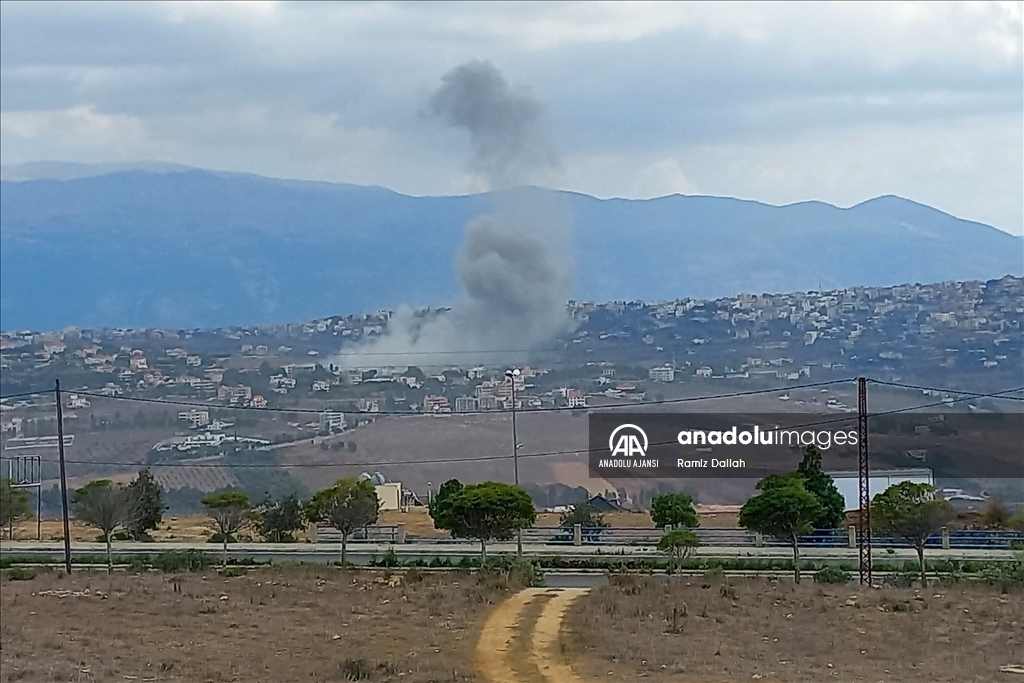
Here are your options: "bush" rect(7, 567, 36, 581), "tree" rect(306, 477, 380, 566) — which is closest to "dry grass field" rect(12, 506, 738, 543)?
"tree" rect(306, 477, 380, 566)

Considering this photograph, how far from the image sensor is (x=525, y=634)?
66.0ft

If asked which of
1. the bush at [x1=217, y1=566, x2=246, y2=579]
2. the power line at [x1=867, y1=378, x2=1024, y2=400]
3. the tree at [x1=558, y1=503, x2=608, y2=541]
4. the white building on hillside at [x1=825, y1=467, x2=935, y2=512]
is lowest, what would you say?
the tree at [x1=558, y1=503, x2=608, y2=541]

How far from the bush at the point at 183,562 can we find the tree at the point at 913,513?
56.7 feet

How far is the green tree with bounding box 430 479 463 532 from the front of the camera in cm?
3472

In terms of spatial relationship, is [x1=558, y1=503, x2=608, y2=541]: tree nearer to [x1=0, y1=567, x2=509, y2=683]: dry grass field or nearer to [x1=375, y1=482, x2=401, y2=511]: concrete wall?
[x1=375, y1=482, x2=401, y2=511]: concrete wall

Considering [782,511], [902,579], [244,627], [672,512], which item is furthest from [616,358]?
[244,627]

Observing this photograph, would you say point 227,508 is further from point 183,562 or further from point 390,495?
point 390,495

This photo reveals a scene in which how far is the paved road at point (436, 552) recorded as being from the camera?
112 ft

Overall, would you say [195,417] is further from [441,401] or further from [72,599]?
[72,599]

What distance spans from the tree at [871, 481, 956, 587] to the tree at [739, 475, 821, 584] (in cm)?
180

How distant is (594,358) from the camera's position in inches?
3531

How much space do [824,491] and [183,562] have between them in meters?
18.8

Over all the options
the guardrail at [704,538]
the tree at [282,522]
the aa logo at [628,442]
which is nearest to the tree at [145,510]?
the tree at [282,522]

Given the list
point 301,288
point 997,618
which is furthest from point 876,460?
point 301,288
